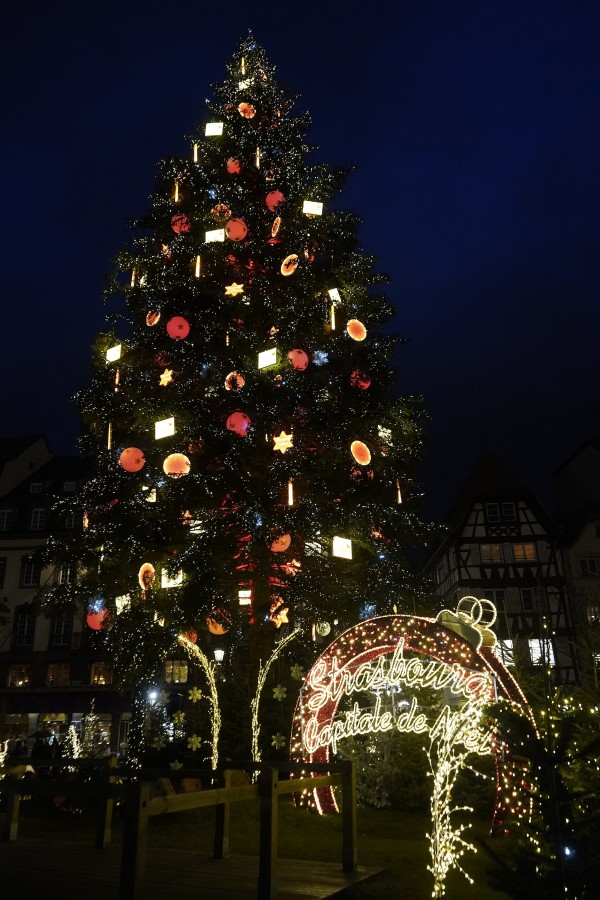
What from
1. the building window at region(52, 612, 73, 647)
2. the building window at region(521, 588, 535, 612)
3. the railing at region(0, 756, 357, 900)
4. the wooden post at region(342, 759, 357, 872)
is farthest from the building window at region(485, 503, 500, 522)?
the wooden post at region(342, 759, 357, 872)

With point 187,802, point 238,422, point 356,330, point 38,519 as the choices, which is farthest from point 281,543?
point 38,519

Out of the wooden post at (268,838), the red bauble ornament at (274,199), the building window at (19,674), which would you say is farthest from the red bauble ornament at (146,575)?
the building window at (19,674)

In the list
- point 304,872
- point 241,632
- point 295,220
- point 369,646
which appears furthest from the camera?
point 295,220

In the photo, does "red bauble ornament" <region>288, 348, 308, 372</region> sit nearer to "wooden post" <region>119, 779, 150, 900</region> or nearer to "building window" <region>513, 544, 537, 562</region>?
"wooden post" <region>119, 779, 150, 900</region>

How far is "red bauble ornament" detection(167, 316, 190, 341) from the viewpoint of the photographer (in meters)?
17.6

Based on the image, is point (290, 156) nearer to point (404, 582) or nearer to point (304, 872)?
point (404, 582)

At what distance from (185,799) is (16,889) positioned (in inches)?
88.3

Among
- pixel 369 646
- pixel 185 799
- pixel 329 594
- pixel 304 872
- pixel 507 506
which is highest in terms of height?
pixel 507 506

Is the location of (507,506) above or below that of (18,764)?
above

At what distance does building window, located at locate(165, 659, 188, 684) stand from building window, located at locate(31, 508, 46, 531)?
11.8 metres

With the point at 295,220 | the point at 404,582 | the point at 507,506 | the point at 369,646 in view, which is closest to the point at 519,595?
the point at 507,506

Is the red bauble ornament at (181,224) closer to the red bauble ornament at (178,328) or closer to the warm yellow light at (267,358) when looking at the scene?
the red bauble ornament at (178,328)

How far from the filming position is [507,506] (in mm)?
41188

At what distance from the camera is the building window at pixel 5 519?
4410cm
